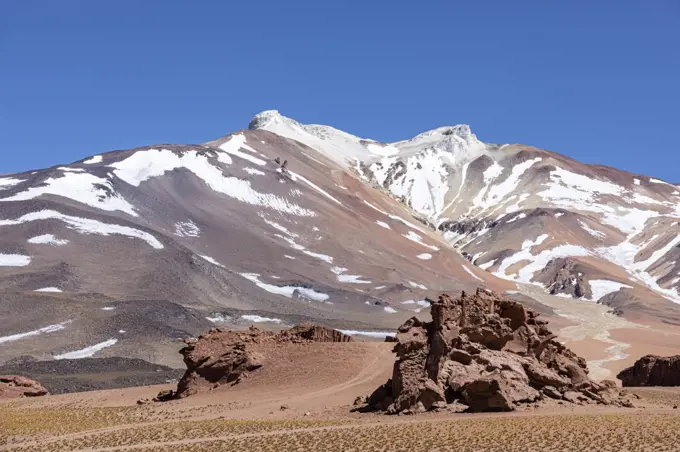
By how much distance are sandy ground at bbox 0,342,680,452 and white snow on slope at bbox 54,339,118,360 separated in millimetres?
32842

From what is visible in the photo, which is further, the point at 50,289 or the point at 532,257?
the point at 532,257

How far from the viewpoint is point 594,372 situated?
69688 mm

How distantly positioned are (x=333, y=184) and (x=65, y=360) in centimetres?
12280

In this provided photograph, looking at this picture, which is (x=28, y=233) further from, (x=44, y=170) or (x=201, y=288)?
(x=44, y=170)

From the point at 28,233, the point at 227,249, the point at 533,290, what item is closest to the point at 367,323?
the point at 227,249

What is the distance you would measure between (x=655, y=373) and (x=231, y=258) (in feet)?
308

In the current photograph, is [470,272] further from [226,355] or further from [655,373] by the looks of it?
[226,355]

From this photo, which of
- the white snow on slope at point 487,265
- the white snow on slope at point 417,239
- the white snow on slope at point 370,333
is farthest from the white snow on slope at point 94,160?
the white snow on slope at point 370,333

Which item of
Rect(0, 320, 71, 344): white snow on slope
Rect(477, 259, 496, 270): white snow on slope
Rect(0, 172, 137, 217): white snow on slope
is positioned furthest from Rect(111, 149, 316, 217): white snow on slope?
Rect(0, 320, 71, 344): white snow on slope

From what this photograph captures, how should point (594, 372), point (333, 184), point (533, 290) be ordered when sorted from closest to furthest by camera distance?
point (594, 372)
point (533, 290)
point (333, 184)

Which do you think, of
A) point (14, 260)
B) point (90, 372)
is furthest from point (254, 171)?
point (90, 372)

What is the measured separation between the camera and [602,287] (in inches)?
6511

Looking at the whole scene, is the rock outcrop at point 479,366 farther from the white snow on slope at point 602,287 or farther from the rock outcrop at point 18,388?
the white snow on slope at point 602,287

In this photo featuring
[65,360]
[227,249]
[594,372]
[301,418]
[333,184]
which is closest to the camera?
[301,418]
